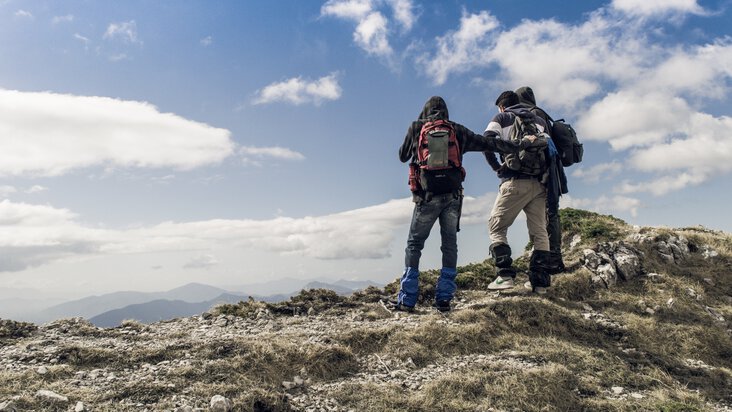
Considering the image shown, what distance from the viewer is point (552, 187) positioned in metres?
10.0

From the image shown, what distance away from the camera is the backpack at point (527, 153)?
31.4 feet

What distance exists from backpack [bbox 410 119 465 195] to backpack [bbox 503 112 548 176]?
4.54ft

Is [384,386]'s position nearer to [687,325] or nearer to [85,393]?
[85,393]

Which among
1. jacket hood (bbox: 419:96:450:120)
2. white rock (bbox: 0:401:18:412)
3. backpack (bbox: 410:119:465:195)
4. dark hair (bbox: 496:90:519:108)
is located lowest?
white rock (bbox: 0:401:18:412)

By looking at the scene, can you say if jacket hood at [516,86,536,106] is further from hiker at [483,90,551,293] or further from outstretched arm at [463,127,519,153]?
outstretched arm at [463,127,519,153]

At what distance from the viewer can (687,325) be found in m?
9.22

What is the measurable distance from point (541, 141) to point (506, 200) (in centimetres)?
148

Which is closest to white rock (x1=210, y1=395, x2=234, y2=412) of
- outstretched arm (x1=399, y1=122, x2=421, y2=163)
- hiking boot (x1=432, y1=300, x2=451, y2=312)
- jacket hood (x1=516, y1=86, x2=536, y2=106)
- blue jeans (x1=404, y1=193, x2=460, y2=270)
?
blue jeans (x1=404, y1=193, x2=460, y2=270)

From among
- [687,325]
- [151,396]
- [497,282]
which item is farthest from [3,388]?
[687,325]

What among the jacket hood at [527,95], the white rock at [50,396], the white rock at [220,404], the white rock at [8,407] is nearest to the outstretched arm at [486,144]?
the jacket hood at [527,95]

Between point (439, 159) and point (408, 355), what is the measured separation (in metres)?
3.77

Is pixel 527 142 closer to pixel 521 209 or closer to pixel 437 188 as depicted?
pixel 521 209

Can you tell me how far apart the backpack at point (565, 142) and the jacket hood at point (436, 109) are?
2.64 m

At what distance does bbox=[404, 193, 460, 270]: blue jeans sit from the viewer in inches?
363
